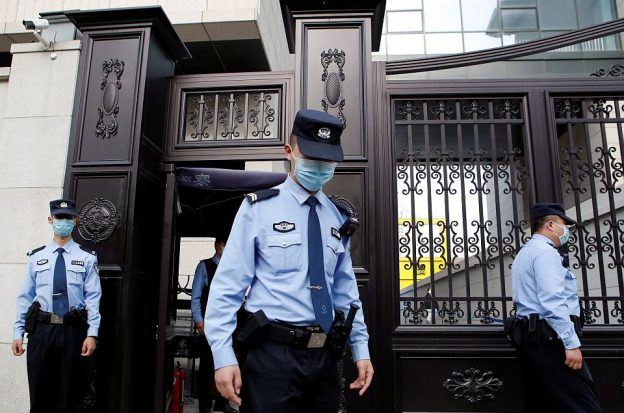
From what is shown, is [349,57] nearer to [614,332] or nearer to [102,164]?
[102,164]

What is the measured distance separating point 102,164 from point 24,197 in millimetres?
881

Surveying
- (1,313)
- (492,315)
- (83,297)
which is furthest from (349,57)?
(1,313)

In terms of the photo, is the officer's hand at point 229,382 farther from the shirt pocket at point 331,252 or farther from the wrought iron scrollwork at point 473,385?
the wrought iron scrollwork at point 473,385

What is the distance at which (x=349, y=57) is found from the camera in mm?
4227

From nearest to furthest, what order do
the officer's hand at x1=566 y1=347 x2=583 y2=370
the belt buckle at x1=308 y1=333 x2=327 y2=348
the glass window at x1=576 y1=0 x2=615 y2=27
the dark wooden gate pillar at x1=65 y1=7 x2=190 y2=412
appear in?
the belt buckle at x1=308 y1=333 x2=327 y2=348 → the officer's hand at x1=566 y1=347 x2=583 y2=370 → the dark wooden gate pillar at x1=65 y1=7 x2=190 y2=412 → the glass window at x1=576 y1=0 x2=615 y2=27

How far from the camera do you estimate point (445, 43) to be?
13.5 m

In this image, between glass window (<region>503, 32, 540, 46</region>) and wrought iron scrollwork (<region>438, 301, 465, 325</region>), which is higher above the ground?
glass window (<region>503, 32, 540, 46</region>)

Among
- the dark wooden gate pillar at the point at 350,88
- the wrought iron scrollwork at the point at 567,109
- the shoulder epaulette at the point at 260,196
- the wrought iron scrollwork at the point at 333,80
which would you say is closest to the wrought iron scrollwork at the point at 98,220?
the dark wooden gate pillar at the point at 350,88

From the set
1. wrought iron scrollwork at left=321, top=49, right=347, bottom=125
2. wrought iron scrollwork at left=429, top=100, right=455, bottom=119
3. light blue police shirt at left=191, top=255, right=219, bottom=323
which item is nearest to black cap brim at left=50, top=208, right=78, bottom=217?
light blue police shirt at left=191, top=255, right=219, bottom=323

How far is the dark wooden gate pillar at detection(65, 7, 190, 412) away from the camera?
375 cm

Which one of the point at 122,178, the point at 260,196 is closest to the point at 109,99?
the point at 122,178

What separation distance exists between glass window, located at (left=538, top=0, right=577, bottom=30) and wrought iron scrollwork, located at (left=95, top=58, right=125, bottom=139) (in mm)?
12082

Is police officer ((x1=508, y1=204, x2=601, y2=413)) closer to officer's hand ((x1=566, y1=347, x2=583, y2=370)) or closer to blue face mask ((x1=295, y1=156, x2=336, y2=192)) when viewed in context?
officer's hand ((x1=566, y1=347, x2=583, y2=370))

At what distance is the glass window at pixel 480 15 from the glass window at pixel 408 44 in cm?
126
